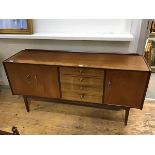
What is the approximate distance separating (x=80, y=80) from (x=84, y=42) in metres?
0.52

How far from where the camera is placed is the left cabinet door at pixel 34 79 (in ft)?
5.03

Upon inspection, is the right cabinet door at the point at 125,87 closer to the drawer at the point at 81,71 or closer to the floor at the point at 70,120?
the drawer at the point at 81,71

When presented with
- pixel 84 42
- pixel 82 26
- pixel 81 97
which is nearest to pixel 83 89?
pixel 81 97

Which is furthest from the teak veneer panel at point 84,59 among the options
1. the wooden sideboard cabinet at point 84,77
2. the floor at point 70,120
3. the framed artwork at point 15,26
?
the floor at point 70,120

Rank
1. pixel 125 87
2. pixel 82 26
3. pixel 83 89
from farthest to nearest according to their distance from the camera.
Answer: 1. pixel 82 26
2. pixel 83 89
3. pixel 125 87

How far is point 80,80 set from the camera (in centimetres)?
148

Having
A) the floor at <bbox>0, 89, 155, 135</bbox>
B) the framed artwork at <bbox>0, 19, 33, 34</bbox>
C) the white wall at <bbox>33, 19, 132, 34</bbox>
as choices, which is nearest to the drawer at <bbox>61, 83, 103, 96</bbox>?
the floor at <bbox>0, 89, 155, 135</bbox>

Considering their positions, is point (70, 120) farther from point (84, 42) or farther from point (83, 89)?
point (84, 42)
